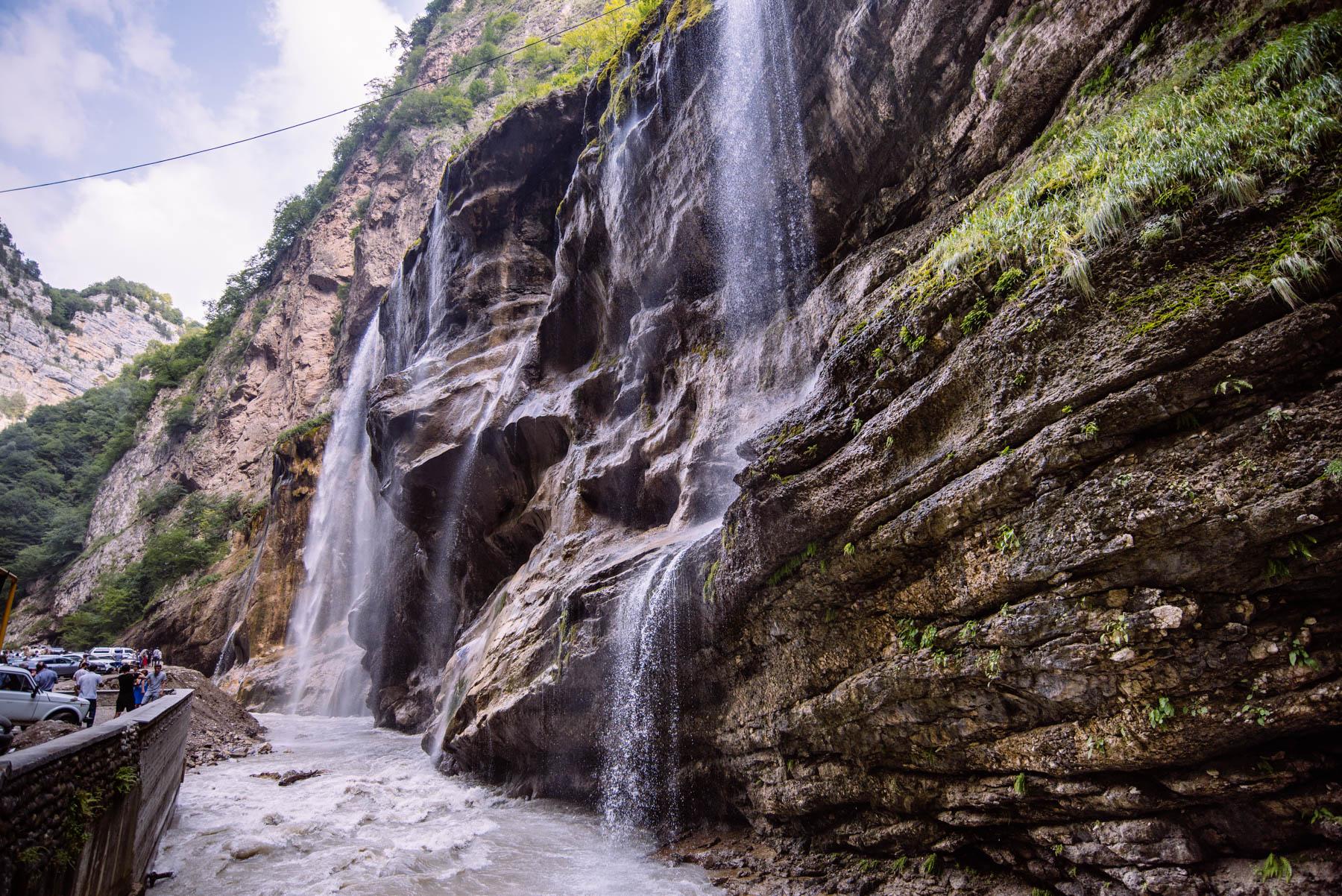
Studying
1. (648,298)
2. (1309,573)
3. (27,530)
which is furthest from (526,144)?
(27,530)

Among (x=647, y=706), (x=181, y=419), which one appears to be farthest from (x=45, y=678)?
(x=181, y=419)

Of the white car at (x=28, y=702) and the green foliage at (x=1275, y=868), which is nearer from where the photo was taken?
the green foliage at (x=1275, y=868)

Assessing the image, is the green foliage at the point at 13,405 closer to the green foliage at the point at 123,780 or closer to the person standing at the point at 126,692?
the person standing at the point at 126,692

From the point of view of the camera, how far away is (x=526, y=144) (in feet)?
88.9

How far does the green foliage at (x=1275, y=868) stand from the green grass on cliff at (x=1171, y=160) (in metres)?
4.80

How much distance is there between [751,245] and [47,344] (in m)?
125

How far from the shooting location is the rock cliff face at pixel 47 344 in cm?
8931

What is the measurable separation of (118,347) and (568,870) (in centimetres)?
13950

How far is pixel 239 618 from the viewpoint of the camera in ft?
116

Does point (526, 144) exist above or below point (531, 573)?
above

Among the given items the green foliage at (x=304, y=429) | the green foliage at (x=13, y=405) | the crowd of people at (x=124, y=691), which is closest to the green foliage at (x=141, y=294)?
the green foliage at (x=13, y=405)

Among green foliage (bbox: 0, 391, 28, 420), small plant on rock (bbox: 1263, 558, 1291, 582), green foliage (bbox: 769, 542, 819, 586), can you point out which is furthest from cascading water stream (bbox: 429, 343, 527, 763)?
green foliage (bbox: 0, 391, 28, 420)

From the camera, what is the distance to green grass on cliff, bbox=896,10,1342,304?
563 cm

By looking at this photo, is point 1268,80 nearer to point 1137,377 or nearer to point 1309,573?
point 1137,377
